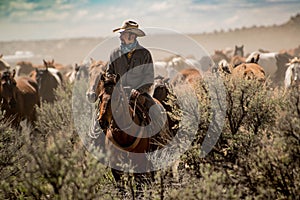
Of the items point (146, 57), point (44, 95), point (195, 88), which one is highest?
point (146, 57)

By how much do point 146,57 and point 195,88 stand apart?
3.38 ft

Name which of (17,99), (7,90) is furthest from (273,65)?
(7,90)

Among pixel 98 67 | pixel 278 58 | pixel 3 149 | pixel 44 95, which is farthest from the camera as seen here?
pixel 278 58

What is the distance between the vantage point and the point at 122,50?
7484 millimetres

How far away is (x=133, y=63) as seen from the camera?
7.34m

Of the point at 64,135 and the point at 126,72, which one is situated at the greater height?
the point at 126,72

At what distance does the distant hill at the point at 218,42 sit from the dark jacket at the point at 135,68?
6530 cm

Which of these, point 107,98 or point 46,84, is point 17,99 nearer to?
point 46,84

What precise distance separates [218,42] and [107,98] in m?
95.5

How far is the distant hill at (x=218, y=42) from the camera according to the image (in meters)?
78.4

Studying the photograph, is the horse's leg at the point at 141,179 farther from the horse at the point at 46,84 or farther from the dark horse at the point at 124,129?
the horse at the point at 46,84

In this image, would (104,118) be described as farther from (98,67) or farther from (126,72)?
(98,67)

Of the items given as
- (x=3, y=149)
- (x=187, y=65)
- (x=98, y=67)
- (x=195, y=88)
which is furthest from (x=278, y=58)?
(x=3, y=149)

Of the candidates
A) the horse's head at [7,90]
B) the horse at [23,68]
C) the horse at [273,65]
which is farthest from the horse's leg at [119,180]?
the horse at [23,68]
